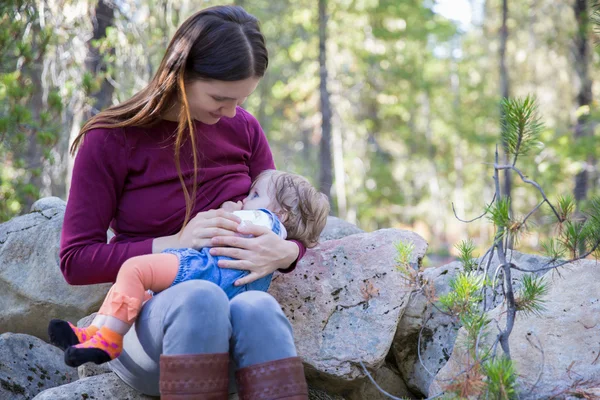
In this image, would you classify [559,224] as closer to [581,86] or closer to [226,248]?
[226,248]

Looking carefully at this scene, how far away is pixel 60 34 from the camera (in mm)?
6301

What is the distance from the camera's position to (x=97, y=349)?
6.54 feet

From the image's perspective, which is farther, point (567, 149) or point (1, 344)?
point (567, 149)

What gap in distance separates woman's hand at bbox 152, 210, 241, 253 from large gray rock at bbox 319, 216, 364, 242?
1.32 meters

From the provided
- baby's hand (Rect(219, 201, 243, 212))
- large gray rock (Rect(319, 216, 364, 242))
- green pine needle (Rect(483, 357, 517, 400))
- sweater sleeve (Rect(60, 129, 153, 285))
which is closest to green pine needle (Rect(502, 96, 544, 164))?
green pine needle (Rect(483, 357, 517, 400))

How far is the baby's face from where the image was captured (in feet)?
9.01

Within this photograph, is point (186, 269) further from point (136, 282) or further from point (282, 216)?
point (282, 216)

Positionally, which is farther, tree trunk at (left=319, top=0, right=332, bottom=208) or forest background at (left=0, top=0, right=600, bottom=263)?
tree trunk at (left=319, top=0, right=332, bottom=208)

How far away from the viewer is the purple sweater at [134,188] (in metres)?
2.39

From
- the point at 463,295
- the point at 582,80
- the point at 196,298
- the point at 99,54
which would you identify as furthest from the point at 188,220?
the point at 582,80

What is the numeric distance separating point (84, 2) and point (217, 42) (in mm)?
4661

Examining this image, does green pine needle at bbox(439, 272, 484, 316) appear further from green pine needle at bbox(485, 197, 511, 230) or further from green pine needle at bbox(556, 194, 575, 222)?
green pine needle at bbox(556, 194, 575, 222)

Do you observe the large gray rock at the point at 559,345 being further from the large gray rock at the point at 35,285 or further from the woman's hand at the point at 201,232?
the large gray rock at the point at 35,285

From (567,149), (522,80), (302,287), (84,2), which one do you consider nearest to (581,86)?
(567,149)
